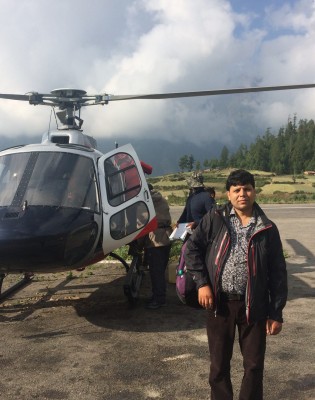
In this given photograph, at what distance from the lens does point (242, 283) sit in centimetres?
289

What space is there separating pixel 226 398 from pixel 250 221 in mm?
1289

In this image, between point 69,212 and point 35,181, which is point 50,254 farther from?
point 35,181

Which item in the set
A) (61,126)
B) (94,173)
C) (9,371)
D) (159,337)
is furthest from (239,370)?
(61,126)

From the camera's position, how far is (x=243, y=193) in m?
2.97

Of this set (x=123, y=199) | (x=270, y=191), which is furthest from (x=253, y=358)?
(x=270, y=191)

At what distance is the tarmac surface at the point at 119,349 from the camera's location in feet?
12.0

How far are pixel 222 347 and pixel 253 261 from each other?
68 centimetres

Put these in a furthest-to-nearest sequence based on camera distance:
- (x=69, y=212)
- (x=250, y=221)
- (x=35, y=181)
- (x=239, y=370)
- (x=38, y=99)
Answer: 1. (x=38, y=99)
2. (x=35, y=181)
3. (x=69, y=212)
4. (x=239, y=370)
5. (x=250, y=221)

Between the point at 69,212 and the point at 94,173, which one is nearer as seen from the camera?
the point at 69,212

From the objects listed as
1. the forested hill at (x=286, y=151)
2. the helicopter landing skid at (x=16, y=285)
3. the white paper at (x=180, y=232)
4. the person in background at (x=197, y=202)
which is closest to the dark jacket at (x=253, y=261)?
the white paper at (x=180, y=232)

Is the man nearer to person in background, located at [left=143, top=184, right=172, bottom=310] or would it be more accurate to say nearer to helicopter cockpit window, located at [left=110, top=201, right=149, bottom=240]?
helicopter cockpit window, located at [left=110, top=201, right=149, bottom=240]

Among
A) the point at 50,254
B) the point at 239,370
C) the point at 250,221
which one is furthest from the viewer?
the point at 50,254

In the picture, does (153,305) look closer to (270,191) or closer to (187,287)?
(187,287)

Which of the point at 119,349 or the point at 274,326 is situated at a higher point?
the point at 274,326
